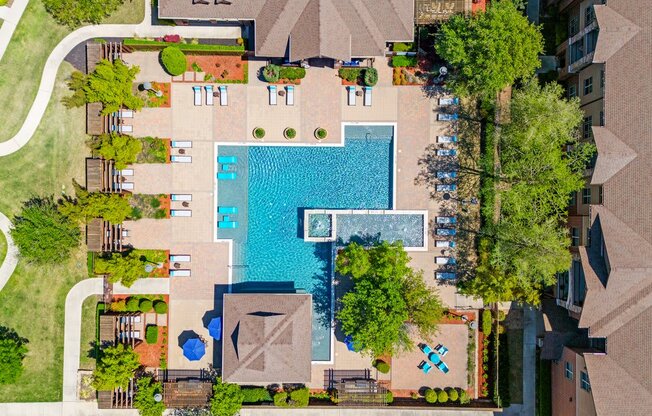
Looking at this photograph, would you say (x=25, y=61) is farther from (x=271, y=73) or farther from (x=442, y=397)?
(x=442, y=397)

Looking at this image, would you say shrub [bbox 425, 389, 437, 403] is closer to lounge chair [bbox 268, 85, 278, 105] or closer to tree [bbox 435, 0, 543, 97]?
tree [bbox 435, 0, 543, 97]

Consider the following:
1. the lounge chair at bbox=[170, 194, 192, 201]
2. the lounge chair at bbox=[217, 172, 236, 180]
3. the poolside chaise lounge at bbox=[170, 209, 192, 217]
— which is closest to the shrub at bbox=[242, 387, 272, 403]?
the poolside chaise lounge at bbox=[170, 209, 192, 217]

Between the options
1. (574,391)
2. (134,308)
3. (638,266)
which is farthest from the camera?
(134,308)

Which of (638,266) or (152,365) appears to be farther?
(152,365)

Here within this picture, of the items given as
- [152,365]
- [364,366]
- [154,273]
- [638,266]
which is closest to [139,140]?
[154,273]

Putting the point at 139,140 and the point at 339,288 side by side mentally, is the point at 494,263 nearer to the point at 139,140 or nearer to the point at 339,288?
the point at 339,288

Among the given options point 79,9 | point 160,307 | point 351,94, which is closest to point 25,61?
point 79,9

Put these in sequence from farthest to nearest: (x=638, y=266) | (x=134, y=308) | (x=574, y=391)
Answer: (x=134, y=308), (x=574, y=391), (x=638, y=266)

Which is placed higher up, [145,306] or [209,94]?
[209,94]
